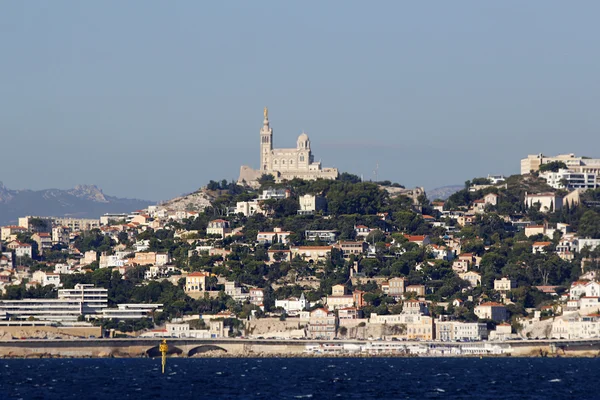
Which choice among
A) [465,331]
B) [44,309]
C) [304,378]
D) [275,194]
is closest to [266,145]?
[275,194]

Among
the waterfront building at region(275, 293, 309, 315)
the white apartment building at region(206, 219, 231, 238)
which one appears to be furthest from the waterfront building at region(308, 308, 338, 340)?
the white apartment building at region(206, 219, 231, 238)

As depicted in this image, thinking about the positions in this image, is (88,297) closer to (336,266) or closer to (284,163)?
(336,266)

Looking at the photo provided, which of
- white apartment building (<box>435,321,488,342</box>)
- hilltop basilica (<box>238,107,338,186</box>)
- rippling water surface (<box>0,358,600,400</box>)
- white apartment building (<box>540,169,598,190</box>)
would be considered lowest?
rippling water surface (<box>0,358,600,400</box>)

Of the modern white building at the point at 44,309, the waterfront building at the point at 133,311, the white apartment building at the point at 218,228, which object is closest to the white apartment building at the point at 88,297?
the modern white building at the point at 44,309

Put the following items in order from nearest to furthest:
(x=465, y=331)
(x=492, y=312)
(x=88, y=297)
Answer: (x=465, y=331), (x=492, y=312), (x=88, y=297)

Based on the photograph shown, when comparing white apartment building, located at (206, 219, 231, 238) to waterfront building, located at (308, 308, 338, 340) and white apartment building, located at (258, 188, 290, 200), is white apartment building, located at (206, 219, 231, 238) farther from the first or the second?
waterfront building, located at (308, 308, 338, 340)

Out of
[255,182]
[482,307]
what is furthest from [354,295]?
[255,182]
